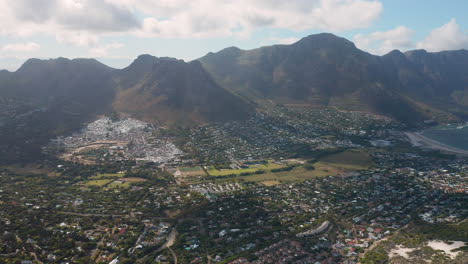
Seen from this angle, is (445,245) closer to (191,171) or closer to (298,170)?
(298,170)

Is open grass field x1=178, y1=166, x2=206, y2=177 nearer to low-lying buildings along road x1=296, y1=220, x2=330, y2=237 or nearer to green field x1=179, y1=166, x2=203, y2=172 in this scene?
green field x1=179, y1=166, x2=203, y2=172

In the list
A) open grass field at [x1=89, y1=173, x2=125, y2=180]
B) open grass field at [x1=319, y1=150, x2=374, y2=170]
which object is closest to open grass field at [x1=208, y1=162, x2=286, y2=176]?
open grass field at [x1=319, y1=150, x2=374, y2=170]

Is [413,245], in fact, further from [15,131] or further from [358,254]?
[15,131]

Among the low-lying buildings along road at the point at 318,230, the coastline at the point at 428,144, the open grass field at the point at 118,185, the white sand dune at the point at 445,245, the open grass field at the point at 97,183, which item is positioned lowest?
the low-lying buildings along road at the point at 318,230

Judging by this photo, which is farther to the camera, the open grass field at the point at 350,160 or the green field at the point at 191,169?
the open grass field at the point at 350,160

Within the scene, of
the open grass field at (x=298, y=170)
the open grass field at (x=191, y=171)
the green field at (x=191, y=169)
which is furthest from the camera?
the green field at (x=191, y=169)

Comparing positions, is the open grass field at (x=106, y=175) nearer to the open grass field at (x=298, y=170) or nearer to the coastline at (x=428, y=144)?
the open grass field at (x=298, y=170)

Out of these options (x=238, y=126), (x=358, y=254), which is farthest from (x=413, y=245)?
(x=238, y=126)

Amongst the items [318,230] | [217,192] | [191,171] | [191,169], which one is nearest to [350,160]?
[217,192]

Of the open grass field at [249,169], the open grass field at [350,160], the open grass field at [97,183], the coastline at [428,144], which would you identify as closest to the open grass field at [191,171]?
the open grass field at [249,169]

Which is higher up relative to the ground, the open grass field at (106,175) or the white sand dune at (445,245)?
the open grass field at (106,175)
